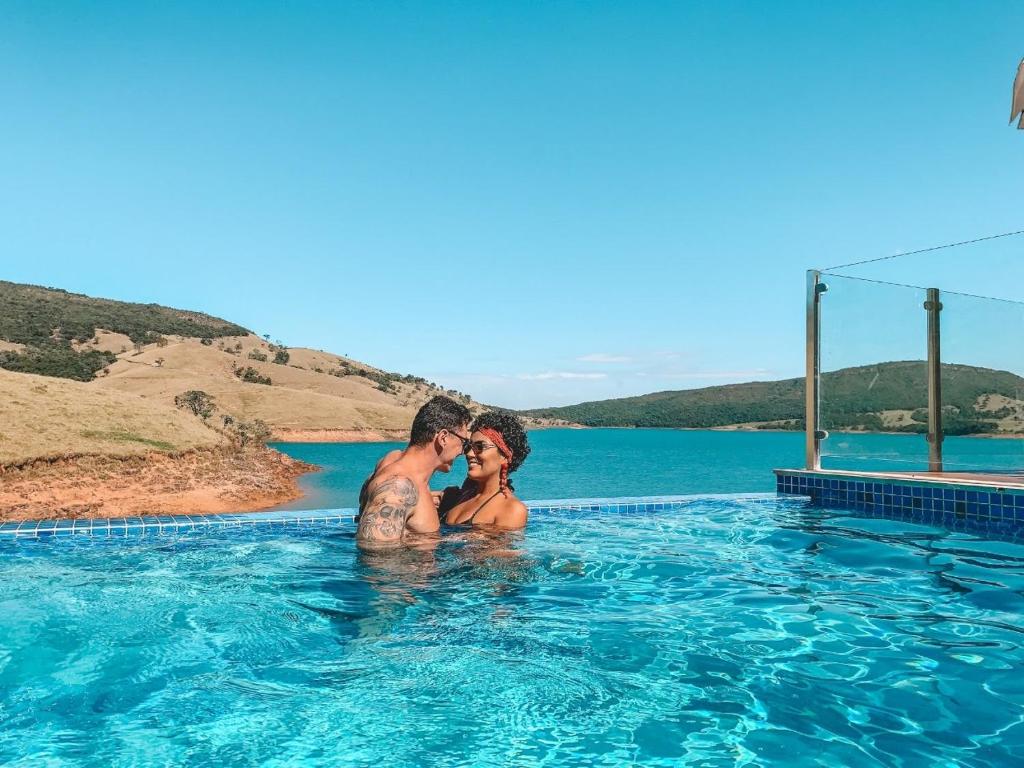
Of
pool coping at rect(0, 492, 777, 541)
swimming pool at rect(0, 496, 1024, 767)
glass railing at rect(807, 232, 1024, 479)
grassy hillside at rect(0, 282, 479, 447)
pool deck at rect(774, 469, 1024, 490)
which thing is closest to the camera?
swimming pool at rect(0, 496, 1024, 767)

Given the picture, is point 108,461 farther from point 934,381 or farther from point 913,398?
point 934,381

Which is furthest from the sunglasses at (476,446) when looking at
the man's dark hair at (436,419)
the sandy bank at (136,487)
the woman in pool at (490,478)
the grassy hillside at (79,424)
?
the grassy hillside at (79,424)

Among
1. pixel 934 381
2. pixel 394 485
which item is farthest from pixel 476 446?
pixel 934 381

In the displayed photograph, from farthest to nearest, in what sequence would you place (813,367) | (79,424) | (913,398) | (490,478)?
(79,424), (813,367), (913,398), (490,478)

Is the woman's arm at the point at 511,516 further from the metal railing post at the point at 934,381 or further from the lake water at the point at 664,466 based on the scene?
the metal railing post at the point at 934,381

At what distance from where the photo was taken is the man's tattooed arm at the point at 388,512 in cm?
523

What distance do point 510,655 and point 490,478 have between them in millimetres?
2254

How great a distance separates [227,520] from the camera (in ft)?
24.8

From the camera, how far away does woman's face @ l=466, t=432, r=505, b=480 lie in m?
5.52

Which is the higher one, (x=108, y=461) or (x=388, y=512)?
(x=388, y=512)

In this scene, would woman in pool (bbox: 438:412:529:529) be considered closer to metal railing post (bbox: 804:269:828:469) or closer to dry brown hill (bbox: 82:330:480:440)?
metal railing post (bbox: 804:269:828:469)

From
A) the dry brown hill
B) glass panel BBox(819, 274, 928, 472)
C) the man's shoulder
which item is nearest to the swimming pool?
the man's shoulder

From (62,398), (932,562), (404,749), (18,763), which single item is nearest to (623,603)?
(404,749)

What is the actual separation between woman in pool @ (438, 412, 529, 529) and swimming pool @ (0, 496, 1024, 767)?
241mm
